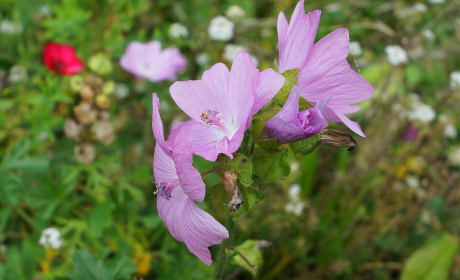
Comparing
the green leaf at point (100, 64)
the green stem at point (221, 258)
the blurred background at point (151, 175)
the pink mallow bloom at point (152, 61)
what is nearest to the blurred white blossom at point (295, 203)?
the blurred background at point (151, 175)

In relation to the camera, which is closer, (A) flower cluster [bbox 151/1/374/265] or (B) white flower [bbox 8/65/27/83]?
(A) flower cluster [bbox 151/1/374/265]

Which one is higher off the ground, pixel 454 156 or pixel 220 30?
pixel 220 30

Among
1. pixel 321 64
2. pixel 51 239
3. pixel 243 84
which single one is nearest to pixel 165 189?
pixel 243 84

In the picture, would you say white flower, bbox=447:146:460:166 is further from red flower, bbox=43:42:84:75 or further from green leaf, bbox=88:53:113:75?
red flower, bbox=43:42:84:75

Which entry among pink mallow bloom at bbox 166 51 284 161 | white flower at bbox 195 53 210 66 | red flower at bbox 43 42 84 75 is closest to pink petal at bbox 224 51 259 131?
pink mallow bloom at bbox 166 51 284 161

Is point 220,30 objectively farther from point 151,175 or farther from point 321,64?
point 321,64

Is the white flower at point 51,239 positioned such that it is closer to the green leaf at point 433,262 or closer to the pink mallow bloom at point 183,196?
the pink mallow bloom at point 183,196
